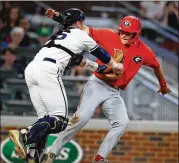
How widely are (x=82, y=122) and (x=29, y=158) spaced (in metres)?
0.96

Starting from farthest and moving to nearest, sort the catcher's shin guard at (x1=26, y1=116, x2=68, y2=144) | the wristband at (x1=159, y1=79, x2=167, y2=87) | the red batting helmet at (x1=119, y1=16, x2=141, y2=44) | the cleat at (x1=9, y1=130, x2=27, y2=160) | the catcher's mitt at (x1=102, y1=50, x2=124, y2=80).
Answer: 1. the wristband at (x1=159, y1=79, x2=167, y2=87)
2. the red batting helmet at (x1=119, y1=16, x2=141, y2=44)
3. the catcher's mitt at (x1=102, y1=50, x2=124, y2=80)
4. the catcher's shin guard at (x1=26, y1=116, x2=68, y2=144)
5. the cleat at (x1=9, y1=130, x2=27, y2=160)

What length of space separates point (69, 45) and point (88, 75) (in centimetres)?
365

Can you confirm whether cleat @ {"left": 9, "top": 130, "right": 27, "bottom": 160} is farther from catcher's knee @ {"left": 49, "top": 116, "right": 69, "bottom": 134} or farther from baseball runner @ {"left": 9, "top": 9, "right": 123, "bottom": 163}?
catcher's knee @ {"left": 49, "top": 116, "right": 69, "bottom": 134}

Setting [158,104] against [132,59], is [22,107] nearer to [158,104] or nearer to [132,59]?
[158,104]

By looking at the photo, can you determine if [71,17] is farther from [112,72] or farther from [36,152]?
[36,152]

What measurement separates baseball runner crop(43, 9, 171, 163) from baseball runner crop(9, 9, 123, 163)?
1.73ft

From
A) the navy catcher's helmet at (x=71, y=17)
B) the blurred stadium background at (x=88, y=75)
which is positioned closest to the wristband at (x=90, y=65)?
the navy catcher's helmet at (x=71, y=17)

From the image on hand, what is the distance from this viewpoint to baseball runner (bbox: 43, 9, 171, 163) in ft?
37.4

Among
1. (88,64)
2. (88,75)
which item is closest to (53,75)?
(88,64)

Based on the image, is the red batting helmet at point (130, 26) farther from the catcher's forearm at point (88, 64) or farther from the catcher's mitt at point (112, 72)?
the catcher's forearm at point (88, 64)

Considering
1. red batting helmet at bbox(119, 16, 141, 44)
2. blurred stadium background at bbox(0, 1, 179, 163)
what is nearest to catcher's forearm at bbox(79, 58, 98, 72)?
red batting helmet at bbox(119, 16, 141, 44)

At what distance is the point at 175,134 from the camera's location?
14.6 metres

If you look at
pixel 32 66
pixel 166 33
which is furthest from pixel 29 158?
pixel 166 33

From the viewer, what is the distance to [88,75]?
14.4m
